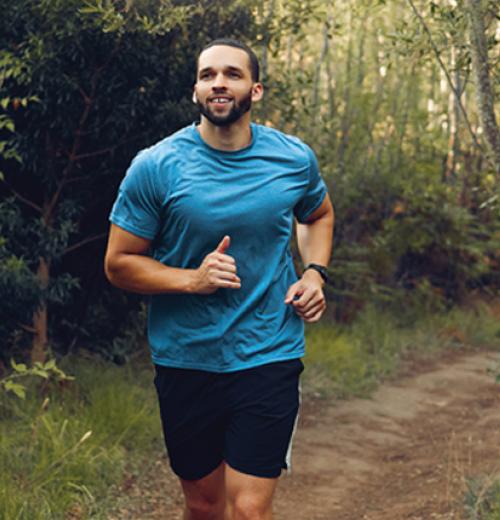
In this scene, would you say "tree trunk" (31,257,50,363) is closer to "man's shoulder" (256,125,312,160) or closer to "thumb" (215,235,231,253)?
"man's shoulder" (256,125,312,160)

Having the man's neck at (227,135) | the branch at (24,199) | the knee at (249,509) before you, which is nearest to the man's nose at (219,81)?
the man's neck at (227,135)

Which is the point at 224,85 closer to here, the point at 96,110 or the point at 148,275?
the point at 148,275

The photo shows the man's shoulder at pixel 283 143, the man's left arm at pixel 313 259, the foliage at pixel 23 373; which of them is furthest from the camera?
the foliage at pixel 23 373

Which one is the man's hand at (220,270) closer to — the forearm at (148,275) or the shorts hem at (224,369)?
the forearm at (148,275)

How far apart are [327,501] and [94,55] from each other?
9.78 ft

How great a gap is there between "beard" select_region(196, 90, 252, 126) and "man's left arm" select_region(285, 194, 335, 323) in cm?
57

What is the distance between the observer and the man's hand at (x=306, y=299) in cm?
356

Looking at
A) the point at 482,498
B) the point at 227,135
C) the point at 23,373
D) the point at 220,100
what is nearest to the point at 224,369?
the point at 227,135

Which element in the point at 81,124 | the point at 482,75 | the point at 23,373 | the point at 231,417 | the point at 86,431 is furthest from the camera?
the point at 81,124

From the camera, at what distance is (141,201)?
3512 mm

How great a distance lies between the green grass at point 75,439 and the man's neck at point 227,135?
1810mm

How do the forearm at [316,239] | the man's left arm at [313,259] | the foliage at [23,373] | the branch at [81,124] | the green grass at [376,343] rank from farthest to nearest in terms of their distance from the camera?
the green grass at [376,343] → the branch at [81,124] → the foliage at [23,373] → the forearm at [316,239] → the man's left arm at [313,259]

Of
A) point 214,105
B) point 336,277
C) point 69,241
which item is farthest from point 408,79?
point 214,105

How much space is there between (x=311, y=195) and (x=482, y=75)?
4.55ft
